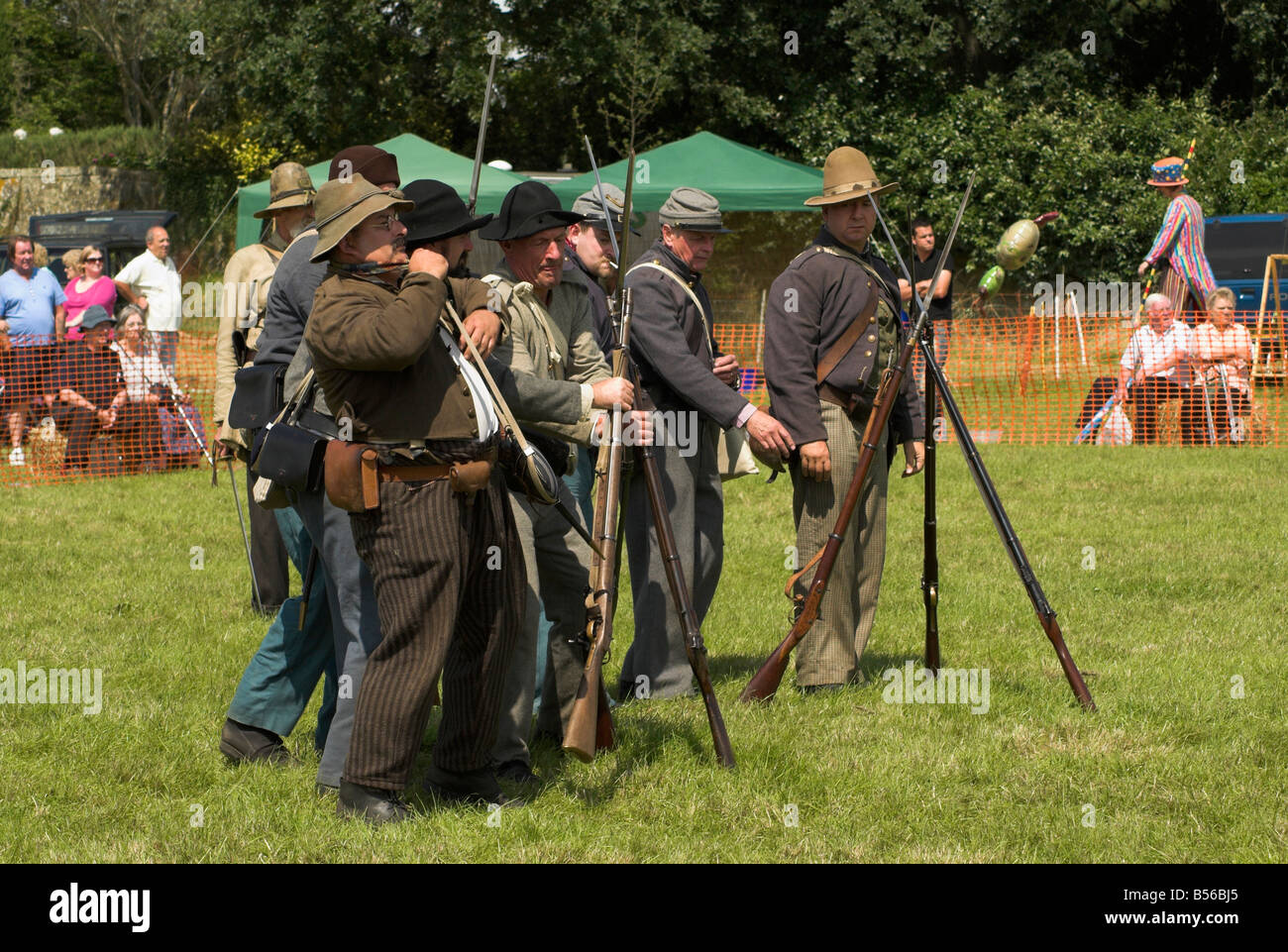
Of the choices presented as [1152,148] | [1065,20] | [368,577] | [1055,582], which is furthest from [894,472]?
[1065,20]

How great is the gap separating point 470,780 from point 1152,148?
25145 millimetres

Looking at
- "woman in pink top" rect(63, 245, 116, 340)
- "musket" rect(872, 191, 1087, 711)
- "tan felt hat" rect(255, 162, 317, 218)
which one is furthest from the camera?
"woman in pink top" rect(63, 245, 116, 340)

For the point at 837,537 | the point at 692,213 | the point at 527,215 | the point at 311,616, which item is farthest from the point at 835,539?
the point at 311,616

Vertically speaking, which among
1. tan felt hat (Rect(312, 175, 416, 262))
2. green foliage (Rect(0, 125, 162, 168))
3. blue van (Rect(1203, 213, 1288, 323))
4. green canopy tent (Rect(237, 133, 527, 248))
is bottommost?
tan felt hat (Rect(312, 175, 416, 262))

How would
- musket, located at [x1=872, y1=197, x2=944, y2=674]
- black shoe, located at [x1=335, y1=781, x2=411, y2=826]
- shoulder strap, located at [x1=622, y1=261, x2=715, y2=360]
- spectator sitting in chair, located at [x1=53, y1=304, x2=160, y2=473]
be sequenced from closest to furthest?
black shoe, located at [x1=335, y1=781, x2=411, y2=826]
musket, located at [x1=872, y1=197, x2=944, y2=674]
shoulder strap, located at [x1=622, y1=261, x2=715, y2=360]
spectator sitting in chair, located at [x1=53, y1=304, x2=160, y2=473]

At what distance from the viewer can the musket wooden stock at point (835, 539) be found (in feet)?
19.5

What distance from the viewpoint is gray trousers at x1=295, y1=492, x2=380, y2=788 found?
4699mm

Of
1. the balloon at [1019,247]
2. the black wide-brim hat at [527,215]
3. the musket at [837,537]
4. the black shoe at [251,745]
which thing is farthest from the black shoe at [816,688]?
the balloon at [1019,247]

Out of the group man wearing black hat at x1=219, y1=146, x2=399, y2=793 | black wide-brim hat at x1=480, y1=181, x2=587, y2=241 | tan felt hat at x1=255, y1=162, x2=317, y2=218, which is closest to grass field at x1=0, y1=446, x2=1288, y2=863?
man wearing black hat at x1=219, y1=146, x2=399, y2=793

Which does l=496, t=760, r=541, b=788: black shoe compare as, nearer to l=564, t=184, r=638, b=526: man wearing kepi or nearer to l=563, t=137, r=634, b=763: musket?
l=563, t=137, r=634, b=763: musket

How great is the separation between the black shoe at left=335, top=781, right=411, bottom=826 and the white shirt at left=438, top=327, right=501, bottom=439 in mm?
1144

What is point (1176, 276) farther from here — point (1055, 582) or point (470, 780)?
point (470, 780)

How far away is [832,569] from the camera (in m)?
6.24

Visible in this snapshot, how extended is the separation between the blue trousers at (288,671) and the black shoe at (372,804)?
785 millimetres
